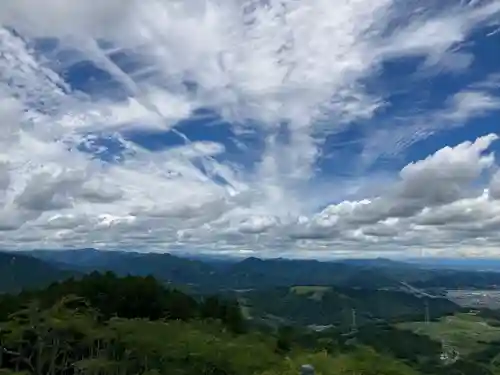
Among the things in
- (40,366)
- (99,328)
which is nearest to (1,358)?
(40,366)

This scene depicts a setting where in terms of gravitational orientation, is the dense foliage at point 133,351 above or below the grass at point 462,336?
above

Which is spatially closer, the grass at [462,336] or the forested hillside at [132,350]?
the forested hillside at [132,350]

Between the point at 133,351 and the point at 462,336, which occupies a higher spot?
the point at 133,351

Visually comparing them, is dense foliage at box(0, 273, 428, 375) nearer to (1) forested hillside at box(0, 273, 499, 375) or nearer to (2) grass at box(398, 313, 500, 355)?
(1) forested hillside at box(0, 273, 499, 375)

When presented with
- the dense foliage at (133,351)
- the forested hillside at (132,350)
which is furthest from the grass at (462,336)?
the dense foliage at (133,351)

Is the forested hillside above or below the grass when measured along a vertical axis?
above

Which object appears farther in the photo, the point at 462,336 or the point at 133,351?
the point at 462,336

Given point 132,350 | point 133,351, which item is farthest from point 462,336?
point 132,350

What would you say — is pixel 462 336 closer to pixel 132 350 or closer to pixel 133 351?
pixel 133 351

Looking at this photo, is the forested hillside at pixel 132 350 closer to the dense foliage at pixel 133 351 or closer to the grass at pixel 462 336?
the dense foliage at pixel 133 351

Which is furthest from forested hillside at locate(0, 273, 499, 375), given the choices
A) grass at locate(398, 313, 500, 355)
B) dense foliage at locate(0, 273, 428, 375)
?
grass at locate(398, 313, 500, 355)

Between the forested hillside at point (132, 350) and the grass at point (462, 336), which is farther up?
the forested hillside at point (132, 350)
